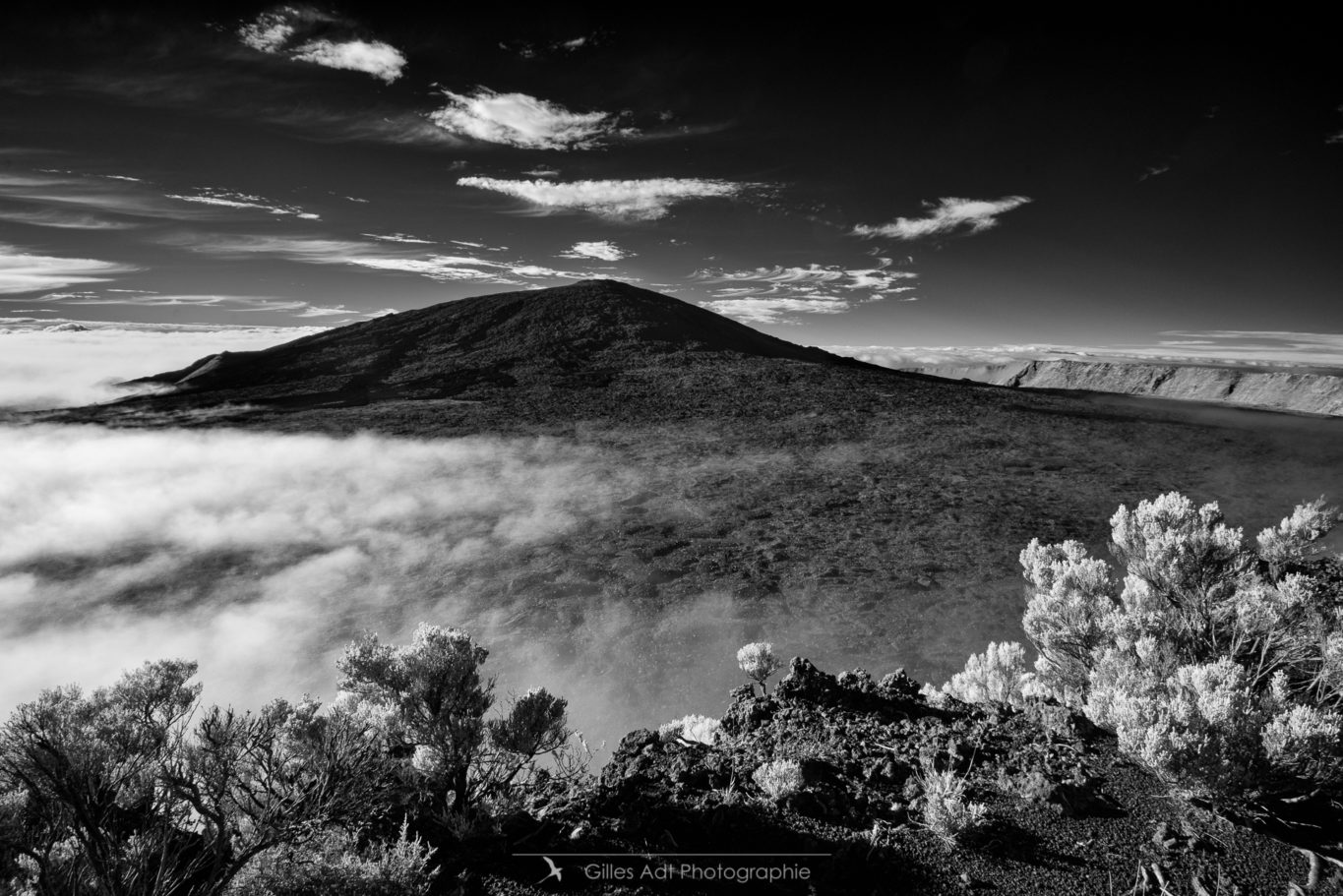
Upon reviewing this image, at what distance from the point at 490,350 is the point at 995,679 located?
44806 mm

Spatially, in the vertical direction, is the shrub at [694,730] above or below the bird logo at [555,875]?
below

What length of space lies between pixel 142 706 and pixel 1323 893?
11.0 m

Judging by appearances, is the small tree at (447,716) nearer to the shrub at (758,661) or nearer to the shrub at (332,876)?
the shrub at (332,876)

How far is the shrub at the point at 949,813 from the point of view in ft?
16.7

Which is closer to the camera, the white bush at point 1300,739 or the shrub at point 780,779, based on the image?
the white bush at point 1300,739

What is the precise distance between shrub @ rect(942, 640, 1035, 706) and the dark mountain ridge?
34132 mm

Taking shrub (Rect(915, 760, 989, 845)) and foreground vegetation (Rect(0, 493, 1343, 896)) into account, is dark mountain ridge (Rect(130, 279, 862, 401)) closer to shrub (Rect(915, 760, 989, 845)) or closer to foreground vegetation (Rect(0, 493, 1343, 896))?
foreground vegetation (Rect(0, 493, 1343, 896))

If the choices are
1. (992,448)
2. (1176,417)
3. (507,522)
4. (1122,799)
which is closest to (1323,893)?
(1122,799)

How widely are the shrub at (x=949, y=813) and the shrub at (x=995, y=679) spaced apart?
16.8 ft

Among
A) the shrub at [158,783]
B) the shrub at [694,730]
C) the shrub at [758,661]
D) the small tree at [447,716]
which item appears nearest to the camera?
the shrub at [158,783]

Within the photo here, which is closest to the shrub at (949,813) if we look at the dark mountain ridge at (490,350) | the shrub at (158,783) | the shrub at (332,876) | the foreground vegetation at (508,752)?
the foreground vegetation at (508,752)

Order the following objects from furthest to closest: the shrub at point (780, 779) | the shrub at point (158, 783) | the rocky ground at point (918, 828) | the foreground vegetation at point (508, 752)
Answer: the shrub at point (780, 779), the rocky ground at point (918, 828), the foreground vegetation at point (508, 752), the shrub at point (158, 783)

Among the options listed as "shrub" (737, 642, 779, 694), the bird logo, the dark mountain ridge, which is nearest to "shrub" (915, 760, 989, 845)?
the bird logo

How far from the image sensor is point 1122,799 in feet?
18.3
